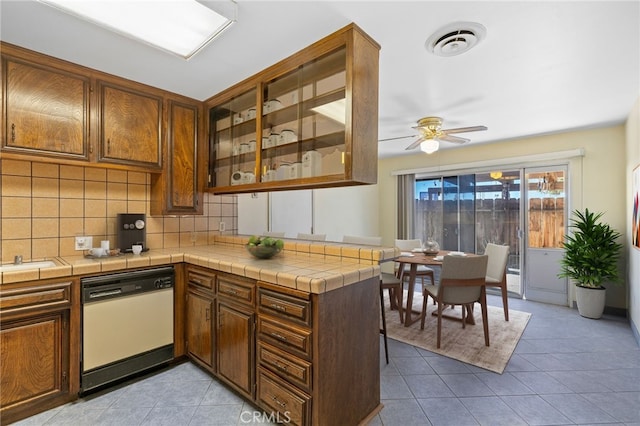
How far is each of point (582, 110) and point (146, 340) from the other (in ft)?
15.4

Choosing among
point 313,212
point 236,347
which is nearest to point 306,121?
point 236,347

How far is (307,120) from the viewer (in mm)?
2156

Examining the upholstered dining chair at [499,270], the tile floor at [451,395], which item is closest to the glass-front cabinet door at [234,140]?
the tile floor at [451,395]

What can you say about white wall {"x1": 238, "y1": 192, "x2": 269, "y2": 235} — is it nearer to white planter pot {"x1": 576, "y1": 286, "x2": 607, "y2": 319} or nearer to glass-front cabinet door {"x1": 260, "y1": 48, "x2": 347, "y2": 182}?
glass-front cabinet door {"x1": 260, "y1": 48, "x2": 347, "y2": 182}

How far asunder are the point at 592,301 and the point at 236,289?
4.21m

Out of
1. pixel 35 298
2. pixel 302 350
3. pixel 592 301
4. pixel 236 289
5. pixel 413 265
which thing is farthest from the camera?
pixel 592 301

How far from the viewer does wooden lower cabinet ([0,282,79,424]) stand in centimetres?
167

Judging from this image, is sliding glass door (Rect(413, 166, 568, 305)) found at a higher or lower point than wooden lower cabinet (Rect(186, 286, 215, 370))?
higher

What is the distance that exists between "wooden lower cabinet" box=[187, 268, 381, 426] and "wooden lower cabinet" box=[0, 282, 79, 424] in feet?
3.17

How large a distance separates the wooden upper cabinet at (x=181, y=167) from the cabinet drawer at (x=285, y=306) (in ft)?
5.01

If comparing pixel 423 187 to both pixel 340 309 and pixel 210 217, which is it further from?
pixel 340 309

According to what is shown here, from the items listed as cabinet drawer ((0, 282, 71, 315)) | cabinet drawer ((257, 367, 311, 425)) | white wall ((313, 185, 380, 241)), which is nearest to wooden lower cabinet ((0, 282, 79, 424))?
cabinet drawer ((0, 282, 71, 315))

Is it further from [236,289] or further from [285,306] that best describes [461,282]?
[236,289]

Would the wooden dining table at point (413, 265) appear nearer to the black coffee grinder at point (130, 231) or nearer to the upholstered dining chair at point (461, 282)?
the upholstered dining chair at point (461, 282)
